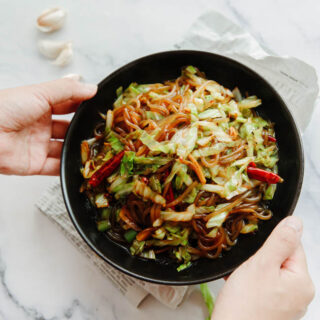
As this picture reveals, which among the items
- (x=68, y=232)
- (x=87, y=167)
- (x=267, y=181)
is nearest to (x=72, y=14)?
(x=87, y=167)

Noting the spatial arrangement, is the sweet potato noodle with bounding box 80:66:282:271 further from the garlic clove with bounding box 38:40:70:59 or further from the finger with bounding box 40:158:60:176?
the garlic clove with bounding box 38:40:70:59

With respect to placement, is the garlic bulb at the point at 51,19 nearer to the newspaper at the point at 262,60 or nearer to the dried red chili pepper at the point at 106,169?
the newspaper at the point at 262,60

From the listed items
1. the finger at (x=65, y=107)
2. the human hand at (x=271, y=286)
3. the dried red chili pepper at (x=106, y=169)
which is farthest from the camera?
the finger at (x=65, y=107)

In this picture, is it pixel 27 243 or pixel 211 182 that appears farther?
pixel 27 243

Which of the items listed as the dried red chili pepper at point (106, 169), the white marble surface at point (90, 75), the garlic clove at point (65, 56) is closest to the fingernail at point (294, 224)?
the white marble surface at point (90, 75)

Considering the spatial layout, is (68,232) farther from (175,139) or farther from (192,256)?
(175,139)

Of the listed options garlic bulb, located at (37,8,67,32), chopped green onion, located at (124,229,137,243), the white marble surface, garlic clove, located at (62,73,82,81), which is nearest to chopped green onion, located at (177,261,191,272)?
chopped green onion, located at (124,229,137,243)

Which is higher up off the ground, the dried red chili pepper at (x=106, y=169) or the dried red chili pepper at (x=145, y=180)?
the dried red chili pepper at (x=145, y=180)
